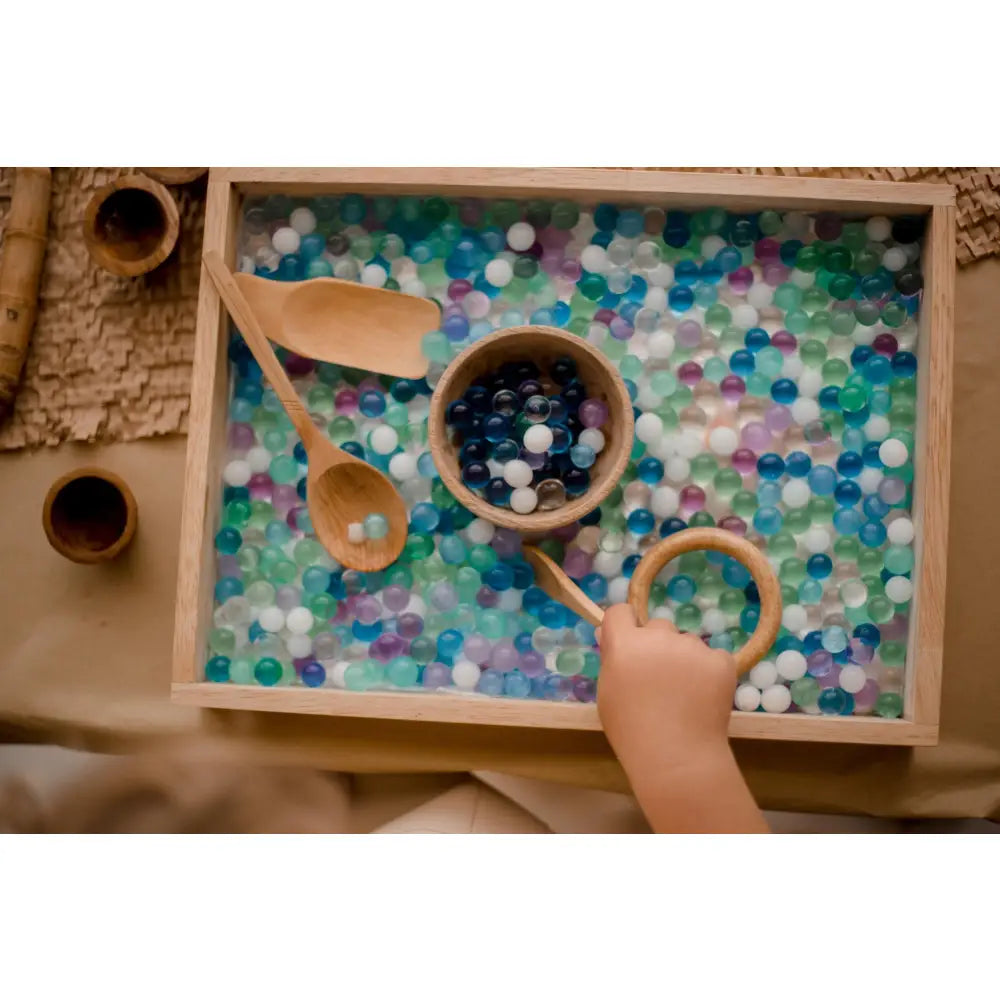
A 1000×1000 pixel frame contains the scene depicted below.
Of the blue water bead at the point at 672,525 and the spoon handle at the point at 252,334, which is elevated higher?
the spoon handle at the point at 252,334

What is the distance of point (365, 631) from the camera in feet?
2.51

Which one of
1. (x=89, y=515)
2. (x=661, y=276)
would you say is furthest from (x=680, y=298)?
(x=89, y=515)

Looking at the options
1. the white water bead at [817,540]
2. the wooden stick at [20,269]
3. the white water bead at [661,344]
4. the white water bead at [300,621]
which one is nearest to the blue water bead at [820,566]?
the white water bead at [817,540]

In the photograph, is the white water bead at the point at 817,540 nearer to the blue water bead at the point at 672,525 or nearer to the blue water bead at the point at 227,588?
the blue water bead at the point at 672,525

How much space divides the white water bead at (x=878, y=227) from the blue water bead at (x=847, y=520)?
0.79 feet

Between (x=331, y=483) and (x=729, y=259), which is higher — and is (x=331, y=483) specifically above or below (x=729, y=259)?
below

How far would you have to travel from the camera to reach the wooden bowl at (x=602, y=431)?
2.29ft

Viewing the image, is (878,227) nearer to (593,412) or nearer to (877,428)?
(877,428)

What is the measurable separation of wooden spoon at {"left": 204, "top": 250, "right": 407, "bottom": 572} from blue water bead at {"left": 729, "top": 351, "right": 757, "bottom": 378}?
32 cm

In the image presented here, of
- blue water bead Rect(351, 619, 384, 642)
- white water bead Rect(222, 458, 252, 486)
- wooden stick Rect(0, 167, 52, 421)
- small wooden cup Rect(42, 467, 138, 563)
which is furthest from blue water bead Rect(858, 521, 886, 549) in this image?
wooden stick Rect(0, 167, 52, 421)

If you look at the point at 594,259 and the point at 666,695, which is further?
the point at 594,259

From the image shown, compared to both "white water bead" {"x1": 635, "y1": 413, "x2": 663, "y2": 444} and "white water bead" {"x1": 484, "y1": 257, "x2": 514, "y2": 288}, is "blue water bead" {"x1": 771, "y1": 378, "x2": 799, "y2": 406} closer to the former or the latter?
"white water bead" {"x1": 635, "y1": 413, "x2": 663, "y2": 444}

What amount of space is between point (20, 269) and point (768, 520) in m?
0.72

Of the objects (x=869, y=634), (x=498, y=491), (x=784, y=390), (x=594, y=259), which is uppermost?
(x=594, y=259)
